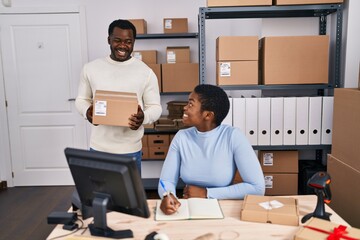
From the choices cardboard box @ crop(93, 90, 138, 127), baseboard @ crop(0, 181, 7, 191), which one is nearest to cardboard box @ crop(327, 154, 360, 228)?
cardboard box @ crop(93, 90, 138, 127)

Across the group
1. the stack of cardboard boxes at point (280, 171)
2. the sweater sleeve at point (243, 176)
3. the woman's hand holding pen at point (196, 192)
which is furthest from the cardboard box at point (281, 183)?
the woman's hand holding pen at point (196, 192)

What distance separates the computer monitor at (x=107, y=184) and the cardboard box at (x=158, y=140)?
225cm

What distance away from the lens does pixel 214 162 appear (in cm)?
161

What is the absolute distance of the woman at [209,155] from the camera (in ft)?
5.15

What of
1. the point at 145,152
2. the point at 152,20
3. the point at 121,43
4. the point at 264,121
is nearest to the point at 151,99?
the point at 121,43

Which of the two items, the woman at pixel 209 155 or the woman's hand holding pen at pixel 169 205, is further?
the woman at pixel 209 155

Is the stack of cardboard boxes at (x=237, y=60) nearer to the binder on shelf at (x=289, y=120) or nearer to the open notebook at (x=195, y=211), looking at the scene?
the binder on shelf at (x=289, y=120)

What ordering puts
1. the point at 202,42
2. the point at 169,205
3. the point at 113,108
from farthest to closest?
the point at 202,42 < the point at 113,108 < the point at 169,205

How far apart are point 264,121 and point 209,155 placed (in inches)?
36.6

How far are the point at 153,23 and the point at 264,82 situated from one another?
170 centimetres

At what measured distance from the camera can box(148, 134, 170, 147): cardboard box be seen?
3.39 meters

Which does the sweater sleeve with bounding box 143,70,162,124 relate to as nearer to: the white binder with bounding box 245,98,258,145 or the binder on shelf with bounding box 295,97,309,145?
the white binder with bounding box 245,98,258,145

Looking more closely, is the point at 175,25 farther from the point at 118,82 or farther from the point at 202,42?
the point at 118,82

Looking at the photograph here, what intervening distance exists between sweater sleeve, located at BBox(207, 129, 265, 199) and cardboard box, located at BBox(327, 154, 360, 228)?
71 cm
